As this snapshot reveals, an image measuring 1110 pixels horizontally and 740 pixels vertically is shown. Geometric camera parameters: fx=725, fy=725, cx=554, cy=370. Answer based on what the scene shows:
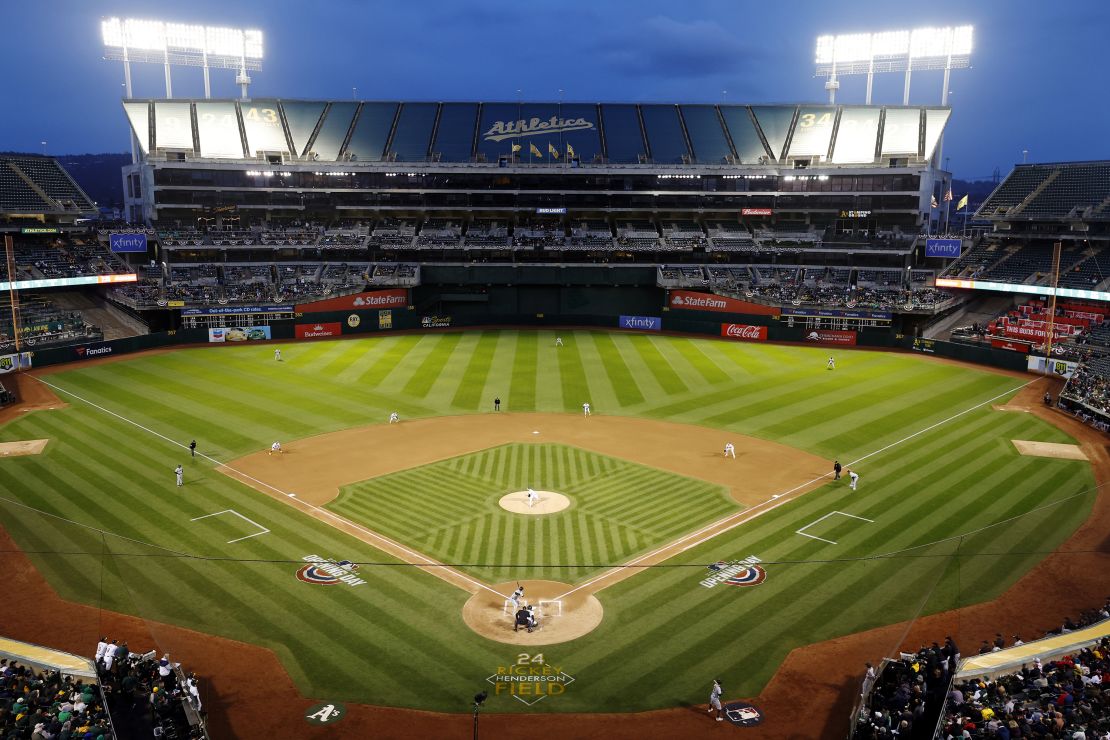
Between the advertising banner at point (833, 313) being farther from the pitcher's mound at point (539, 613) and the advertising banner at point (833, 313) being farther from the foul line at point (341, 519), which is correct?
the pitcher's mound at point (539, 613)

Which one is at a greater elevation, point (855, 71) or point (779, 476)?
point (855, 71)

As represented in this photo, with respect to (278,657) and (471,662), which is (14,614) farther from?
(471,662)

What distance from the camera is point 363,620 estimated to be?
67.7 feet

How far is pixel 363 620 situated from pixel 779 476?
1973 centimetres

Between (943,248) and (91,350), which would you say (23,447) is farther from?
(943,248)

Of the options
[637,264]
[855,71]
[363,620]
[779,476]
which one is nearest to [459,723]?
[363,620]

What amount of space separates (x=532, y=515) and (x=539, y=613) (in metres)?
6.97

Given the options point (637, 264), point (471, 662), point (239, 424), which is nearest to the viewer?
point (471, 662)

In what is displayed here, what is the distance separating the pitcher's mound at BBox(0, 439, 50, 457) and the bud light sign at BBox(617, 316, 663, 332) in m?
51.1

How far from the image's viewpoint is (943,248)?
222ft

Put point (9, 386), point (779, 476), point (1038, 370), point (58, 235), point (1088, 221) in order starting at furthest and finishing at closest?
point (58, 235) < point (1088, 221) < point (1038, 370) < point (9, 386) < point (779, 476)

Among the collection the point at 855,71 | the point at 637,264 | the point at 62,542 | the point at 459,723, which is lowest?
the point at 459,723

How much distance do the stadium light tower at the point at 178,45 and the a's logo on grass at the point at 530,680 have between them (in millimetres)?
76343

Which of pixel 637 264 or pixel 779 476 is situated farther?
pixel 637 264
